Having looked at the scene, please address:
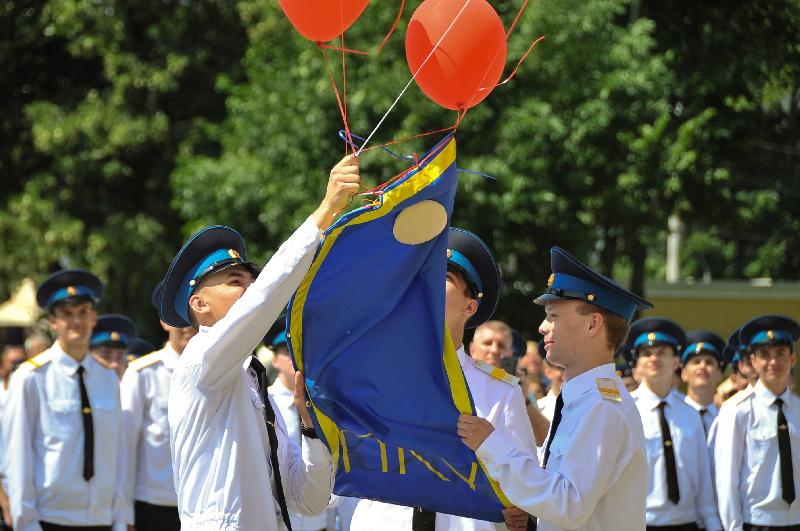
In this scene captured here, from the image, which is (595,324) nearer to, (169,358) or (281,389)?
(169,358)

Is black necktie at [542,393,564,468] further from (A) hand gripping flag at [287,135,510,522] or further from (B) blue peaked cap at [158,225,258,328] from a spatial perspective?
(B) blue peaked cap at [158,225,258,328]

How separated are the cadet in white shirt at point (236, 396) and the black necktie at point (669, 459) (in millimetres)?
5146

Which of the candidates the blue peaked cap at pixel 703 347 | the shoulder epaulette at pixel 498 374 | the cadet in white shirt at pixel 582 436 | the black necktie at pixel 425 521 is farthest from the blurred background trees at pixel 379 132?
the cadet in white shirt at pixel 582 436

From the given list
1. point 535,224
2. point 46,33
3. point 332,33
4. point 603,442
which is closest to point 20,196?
point 46,33

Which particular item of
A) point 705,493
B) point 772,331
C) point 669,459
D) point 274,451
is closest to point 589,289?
point 274,451

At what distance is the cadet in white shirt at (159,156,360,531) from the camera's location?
4668 mm

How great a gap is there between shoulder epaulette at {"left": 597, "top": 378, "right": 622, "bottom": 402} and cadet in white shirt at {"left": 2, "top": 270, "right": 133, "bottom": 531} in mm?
4756

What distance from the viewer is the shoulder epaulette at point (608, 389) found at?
4836mm

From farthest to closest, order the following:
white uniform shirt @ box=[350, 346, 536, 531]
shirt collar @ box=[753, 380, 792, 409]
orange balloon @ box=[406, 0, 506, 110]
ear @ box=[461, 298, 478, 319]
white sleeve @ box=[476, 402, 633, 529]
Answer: shirt collar @ box=[753, 380, 792, 409] < ear @ box=[461, 298, 478, 319] < white uniform shirt @ box=[350, 346, 536, 531] < orange balloon @ box=[406, 0, 506, 110] < white sleeve @ box=[476, 402, 633, 529]

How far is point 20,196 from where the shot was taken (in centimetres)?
2586

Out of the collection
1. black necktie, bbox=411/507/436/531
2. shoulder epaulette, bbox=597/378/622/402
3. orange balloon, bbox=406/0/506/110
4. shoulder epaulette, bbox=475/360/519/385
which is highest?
orange balloon, bbox=406/0/506/110

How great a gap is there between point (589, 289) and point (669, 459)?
205 inches

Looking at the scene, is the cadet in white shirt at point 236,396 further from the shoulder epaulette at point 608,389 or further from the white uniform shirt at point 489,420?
the shoulder epaulette at point 608,389

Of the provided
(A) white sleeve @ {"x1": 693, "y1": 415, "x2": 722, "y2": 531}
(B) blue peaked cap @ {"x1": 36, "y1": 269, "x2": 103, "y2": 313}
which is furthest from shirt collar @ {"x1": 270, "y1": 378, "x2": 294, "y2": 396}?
(A) white sleeve @ {"x1": 693, "y1": 415, "x2": 722, "y2": 531}
